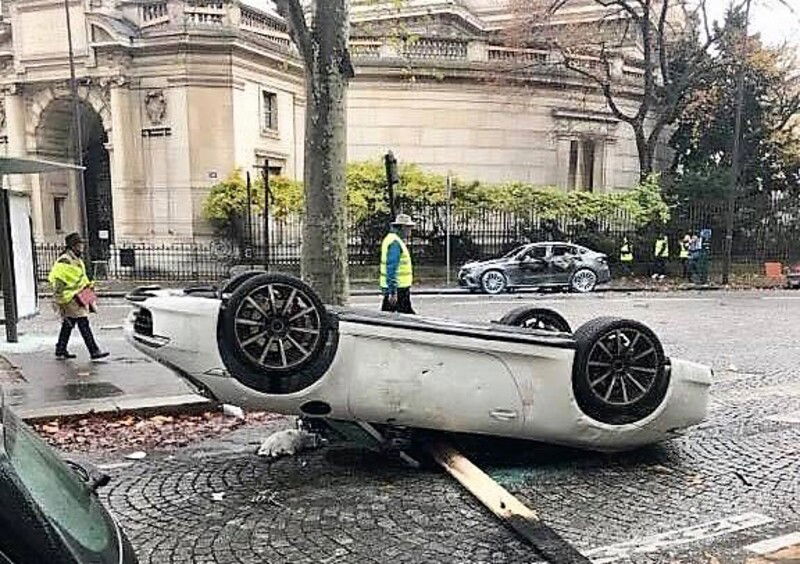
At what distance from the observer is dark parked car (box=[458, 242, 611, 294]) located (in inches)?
912

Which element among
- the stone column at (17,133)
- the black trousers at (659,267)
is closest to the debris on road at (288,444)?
the black trousers at (659,267)

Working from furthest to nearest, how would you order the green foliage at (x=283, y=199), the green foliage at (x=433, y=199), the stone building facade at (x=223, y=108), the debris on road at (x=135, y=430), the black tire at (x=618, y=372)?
the stone building facade at (x=223, y=108)
the green foliage at (x=433, y=199)
the green foliage at (x=283, y=199)
the debris on road at (x=135, y=430)
the black tire at (x=618, y=372)

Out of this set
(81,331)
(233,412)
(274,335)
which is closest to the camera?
(274,335)

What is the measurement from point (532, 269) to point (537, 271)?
0.16 meters

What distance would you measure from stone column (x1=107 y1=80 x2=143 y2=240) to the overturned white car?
82.0 feet

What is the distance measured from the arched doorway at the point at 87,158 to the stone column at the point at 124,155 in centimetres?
106

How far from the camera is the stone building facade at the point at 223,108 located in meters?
28.5

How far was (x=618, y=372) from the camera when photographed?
19.1ft

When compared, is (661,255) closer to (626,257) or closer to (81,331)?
(626,257)

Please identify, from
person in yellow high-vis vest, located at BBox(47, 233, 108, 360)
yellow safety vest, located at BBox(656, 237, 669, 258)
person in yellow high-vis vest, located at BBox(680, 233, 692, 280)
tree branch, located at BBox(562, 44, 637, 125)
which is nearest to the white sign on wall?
person in yellow high-vis vest, located at BBox(47, 233, 108, 360)

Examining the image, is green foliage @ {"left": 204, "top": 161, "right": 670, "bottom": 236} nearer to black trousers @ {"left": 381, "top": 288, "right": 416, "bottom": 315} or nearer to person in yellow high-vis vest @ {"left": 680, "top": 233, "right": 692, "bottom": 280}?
person in yellow high-vis vest @ {"left": 680, "top": 233, "right": 692, "bottom": 280}

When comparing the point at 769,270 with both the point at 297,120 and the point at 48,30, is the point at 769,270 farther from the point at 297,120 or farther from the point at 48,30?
the point at 48,30

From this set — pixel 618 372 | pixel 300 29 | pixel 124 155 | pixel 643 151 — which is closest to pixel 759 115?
pixel 643 151

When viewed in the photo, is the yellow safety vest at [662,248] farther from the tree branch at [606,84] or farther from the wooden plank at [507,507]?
the wooden plank at [507,507]
